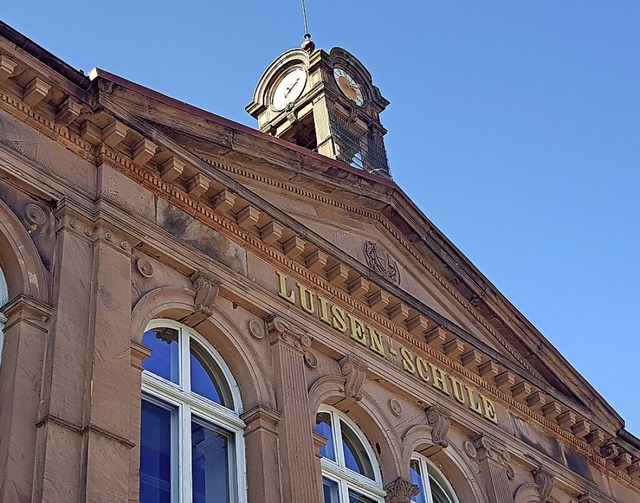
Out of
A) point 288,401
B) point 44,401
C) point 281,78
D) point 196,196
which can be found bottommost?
point 44,401

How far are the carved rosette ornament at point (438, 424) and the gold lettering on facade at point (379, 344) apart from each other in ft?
1.38

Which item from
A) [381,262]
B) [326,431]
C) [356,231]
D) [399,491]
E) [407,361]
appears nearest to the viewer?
[399,491]

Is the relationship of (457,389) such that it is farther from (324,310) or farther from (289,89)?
(289,89)

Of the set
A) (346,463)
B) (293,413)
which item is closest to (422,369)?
(346,463)

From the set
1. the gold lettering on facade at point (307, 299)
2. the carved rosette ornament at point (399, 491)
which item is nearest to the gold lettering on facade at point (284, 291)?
the gold lettering on facade at point (307, 299)

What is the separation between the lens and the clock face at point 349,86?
2239cm

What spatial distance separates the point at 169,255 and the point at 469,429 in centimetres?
583

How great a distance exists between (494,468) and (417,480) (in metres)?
1.54

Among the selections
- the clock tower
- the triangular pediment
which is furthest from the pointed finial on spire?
the triangular pediment

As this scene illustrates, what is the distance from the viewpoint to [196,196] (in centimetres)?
1359

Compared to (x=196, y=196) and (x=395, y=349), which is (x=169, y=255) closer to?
(x=196, y=196)

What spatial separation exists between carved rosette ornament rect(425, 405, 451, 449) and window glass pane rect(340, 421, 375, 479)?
4.38 feet

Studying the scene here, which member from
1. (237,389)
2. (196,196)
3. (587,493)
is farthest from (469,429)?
(196,196)

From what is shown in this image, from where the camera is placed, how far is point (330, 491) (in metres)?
13.6
